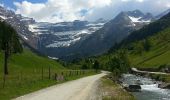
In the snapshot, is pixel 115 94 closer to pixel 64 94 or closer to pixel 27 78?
pixel 64 94

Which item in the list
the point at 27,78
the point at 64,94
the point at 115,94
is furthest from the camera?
the point at 27,78

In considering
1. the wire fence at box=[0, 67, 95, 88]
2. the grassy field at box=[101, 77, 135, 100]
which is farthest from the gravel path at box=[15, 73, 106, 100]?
the wire fence at box=[0, 67, 95, 88]

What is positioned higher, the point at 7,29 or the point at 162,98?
the point at 7,29

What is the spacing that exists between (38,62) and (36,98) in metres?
152

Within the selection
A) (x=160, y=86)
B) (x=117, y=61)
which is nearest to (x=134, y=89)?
(x=160, y=86)

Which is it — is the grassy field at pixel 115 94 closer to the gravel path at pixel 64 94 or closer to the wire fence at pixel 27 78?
the gravel path at pixel 64 94

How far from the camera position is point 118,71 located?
173750 mm

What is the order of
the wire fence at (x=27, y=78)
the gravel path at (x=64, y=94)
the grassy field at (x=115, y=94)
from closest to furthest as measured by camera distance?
the gravel path at (x=64, y=94), the grassy field at (x=115, y=94), the wire fence at (x=27, y=78)

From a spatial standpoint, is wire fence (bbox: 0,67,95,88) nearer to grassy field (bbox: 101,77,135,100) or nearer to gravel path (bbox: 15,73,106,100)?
gravel path (bbox: 15,73,106,100)

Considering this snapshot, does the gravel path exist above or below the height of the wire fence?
below

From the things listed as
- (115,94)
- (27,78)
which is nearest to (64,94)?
(115,94)

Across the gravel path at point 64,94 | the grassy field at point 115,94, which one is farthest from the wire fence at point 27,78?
the grassy field at point 115,94

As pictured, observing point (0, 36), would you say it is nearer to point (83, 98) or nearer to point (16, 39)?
point (16, 39)

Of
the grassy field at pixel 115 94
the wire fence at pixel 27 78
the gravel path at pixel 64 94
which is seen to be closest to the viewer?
the gravel path at pixel 64 94
